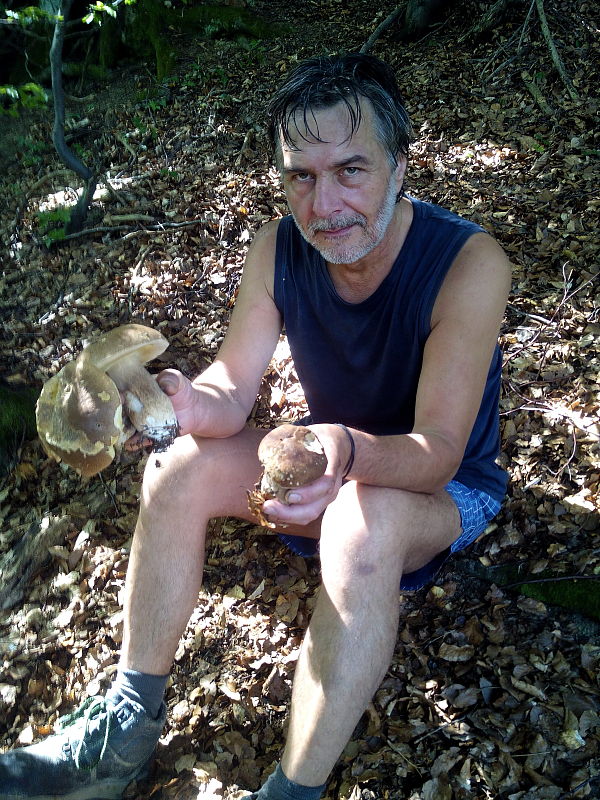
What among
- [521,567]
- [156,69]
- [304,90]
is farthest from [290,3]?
[521,567]

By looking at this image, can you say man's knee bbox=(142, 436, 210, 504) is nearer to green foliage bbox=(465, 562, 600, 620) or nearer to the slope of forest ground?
the slope of forest ground

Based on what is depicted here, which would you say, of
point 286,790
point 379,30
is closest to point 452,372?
point 286,790

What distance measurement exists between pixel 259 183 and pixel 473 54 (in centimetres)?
426

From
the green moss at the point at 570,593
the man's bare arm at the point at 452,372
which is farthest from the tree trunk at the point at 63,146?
the green moss at the point at 570,593

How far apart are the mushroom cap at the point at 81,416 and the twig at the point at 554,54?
23.0 feet

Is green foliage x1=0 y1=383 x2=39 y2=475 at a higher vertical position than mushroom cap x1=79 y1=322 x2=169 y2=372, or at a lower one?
lower

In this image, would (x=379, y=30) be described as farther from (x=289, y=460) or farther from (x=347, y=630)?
(x=347, y=630)

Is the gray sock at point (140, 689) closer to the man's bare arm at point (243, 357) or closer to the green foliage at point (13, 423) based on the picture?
the man's bare arm at point (243, 357)

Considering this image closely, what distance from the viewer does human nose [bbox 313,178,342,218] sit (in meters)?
2.65

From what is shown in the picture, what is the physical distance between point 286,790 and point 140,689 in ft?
2.62

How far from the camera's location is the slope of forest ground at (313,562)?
8.91 ft

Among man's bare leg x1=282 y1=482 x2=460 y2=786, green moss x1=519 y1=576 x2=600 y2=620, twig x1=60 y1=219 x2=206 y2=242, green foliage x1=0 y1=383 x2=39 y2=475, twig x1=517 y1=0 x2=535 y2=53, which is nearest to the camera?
man's bare leg x1=282 y1=482 x2=460 y2=786

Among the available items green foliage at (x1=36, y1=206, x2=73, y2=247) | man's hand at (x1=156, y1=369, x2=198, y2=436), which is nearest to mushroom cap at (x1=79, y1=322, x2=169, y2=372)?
man's hand at (x1=156, y1=369, x2=198, y2=436)

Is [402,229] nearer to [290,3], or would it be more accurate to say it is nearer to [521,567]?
[521,567]
